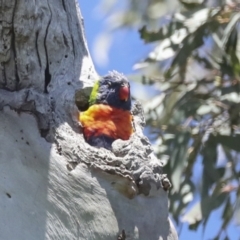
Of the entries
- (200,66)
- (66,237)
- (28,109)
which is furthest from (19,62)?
(200,66)

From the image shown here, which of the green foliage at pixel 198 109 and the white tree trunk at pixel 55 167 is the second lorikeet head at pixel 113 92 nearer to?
the white tree trunk at pixel 55 167

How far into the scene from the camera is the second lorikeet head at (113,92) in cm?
254

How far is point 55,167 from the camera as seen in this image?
208 cm

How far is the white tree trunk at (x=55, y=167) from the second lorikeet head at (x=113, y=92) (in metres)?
0.19

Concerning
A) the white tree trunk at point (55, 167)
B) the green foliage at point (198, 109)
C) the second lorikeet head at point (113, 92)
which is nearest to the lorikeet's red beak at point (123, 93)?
the second lorikeet head at point (113, 92)

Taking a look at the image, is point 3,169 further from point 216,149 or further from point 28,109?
point 216,149

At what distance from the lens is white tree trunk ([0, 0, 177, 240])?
79.4 inches

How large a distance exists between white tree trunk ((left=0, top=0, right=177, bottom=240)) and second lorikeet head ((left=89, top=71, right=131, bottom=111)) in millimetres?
186

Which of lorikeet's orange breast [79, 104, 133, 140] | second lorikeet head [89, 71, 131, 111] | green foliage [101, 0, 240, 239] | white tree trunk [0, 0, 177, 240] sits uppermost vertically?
green foliage [101, 0, 240, 239]

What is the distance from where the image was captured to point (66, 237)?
2006mm

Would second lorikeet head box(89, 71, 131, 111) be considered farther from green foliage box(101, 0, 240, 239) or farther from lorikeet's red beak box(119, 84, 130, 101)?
green foliage box(101, 0, 240, 239)

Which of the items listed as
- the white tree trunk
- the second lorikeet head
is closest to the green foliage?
the second lorikeet head

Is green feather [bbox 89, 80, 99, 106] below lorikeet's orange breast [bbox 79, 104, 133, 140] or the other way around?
the other way around

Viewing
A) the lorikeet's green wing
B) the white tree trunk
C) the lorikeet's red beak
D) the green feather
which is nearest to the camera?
the white tree trunk
